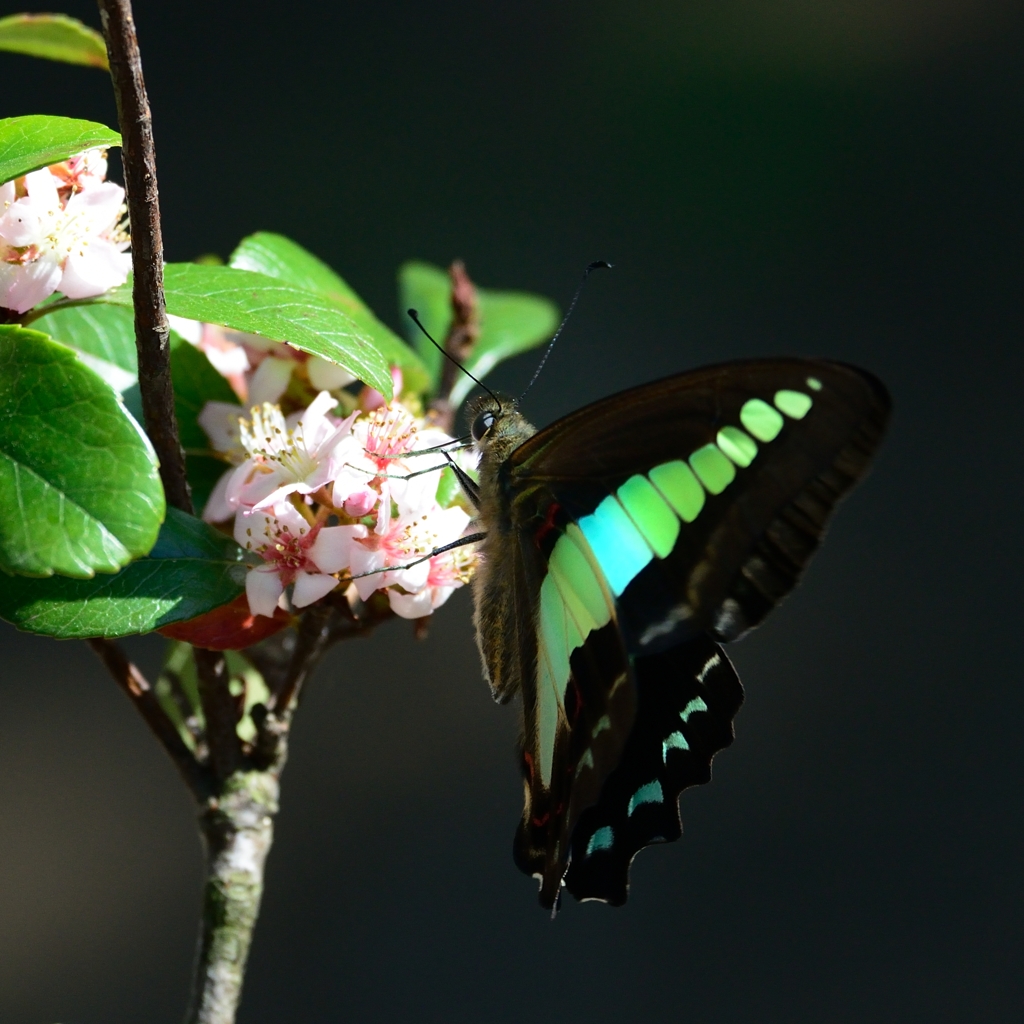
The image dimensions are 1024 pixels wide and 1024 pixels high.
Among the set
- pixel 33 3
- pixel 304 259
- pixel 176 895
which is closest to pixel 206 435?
pixel 304 259

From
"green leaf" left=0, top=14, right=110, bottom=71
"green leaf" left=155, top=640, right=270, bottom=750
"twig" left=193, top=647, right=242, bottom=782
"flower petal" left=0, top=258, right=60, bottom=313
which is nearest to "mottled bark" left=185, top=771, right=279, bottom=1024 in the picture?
"twig" left=193, top=647, right=242, bottom=782

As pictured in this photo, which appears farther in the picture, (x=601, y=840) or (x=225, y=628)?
(x=601, y=840)

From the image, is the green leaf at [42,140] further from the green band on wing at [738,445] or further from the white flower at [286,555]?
the green band on wing at [738,445]

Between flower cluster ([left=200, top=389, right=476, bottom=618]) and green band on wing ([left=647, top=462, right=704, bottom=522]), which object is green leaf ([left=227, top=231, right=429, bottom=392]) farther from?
green band on wing ([left=647, top=462, right=704, bottom=522])

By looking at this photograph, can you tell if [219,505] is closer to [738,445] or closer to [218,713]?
[218,713]

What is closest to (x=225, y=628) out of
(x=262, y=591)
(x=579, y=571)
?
(x=262, y=591)

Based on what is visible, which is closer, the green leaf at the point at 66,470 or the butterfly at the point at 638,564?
the green leaf at the point at 66,470

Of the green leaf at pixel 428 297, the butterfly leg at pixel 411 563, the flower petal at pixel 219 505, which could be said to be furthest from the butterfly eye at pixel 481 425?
the green leaf at pixel 428 297
